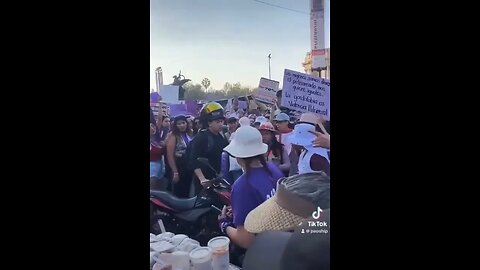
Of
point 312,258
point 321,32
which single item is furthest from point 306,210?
point 321,32

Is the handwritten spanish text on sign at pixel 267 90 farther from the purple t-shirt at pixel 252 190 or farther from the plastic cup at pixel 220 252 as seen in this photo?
the plastic cup at pixel 220 252

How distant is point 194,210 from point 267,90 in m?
0.81

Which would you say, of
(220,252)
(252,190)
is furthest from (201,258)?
(252,190)

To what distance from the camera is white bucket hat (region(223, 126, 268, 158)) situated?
335 cm

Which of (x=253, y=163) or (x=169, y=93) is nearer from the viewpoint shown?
(x=169, y=93)

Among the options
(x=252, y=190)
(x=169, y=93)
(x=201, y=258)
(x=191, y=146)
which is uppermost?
(x=169, y=93)

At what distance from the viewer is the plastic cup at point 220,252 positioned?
333 centimetres

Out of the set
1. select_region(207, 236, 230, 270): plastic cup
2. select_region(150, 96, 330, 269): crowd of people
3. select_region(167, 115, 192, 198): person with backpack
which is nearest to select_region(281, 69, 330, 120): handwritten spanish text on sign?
select_region(150, 96, 330, 269): crowd of people

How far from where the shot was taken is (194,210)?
10.9 feet

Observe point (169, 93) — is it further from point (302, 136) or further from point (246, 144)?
point (302, 136)

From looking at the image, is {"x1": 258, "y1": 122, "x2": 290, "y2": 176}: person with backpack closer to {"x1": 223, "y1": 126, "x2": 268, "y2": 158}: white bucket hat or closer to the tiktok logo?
{"x1": 223, "y1": 126, "x2": 268, "y2": 158}: white bucket hat

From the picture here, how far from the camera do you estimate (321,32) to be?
3.28 metres
